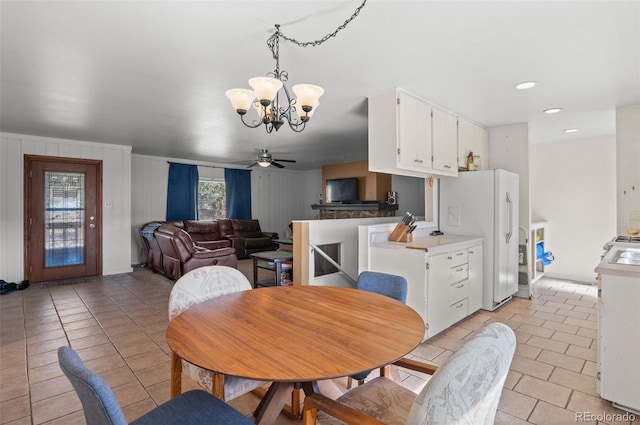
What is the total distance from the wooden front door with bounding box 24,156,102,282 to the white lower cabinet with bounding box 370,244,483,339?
5141 mm

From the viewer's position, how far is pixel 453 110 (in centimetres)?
369

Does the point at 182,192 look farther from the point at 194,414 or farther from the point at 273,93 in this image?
the point at 194,414

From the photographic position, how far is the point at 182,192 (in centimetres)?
744

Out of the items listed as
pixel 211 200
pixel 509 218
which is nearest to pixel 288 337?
pixel 509 218

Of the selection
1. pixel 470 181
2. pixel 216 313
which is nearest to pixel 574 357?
pixel 470 181

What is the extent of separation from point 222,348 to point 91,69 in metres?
2.64

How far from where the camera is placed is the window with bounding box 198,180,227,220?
26.2ft

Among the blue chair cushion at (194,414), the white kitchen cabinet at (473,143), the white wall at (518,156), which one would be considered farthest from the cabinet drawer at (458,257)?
the blue chair cushion at (194,414)

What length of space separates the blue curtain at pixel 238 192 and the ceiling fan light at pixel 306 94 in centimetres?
668

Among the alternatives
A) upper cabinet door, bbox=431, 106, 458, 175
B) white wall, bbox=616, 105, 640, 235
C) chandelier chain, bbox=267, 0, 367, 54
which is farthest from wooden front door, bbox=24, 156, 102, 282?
white wall, bbox=616, 105, 640, 235

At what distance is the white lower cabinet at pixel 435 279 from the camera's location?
2.83 meters

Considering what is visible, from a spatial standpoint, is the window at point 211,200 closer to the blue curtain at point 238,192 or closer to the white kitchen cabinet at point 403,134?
the blue curtain at point 238,192

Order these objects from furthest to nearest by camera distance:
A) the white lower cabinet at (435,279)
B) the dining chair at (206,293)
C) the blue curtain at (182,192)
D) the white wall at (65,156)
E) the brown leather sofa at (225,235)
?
the blue curtain at (182,192) → the brown leather sofa at (225,235) → the white wall at (65,156) → the white lower cabinet at (435,279) → the dining chair at (206,293)

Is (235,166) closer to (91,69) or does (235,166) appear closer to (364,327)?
(91,69)
